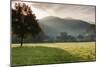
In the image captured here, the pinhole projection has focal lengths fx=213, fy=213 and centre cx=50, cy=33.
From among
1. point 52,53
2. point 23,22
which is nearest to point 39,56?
point 52,53

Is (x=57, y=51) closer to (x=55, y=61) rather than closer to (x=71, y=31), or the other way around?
(x=55, y=61)

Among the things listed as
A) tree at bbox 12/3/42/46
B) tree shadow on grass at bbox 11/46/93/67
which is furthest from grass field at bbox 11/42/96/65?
tree at bbox 12/3/42/46

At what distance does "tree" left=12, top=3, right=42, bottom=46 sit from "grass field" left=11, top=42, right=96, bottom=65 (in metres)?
0.14

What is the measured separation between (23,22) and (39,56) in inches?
18.7

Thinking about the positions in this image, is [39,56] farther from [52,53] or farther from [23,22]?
[23,22]

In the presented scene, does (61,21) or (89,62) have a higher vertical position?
(61,21)

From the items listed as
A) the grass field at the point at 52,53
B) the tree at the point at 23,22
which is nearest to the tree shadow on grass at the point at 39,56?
the grass field at the point at 52,53

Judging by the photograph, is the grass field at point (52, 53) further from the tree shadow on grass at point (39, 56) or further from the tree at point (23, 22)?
the tree at point (23, 22)

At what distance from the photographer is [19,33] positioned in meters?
2.63

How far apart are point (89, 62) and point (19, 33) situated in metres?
1.06

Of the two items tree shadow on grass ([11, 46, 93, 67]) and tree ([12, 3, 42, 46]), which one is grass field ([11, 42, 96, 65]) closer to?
tree shadow on grass ([11, 46, 93, 67])
